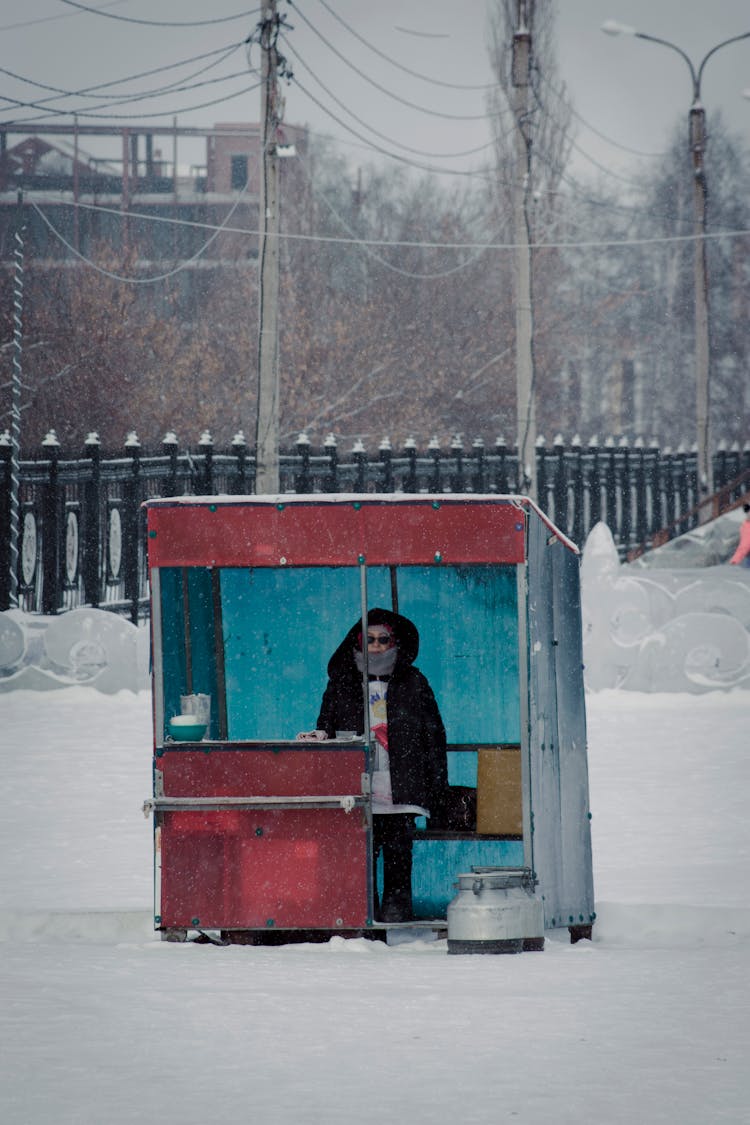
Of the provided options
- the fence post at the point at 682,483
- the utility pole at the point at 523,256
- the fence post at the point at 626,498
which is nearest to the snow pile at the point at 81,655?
the utility pole at the point at 523,256

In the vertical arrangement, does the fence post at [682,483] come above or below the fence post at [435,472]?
above

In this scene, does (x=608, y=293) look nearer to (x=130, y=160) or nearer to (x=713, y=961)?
(x=130, y=160)

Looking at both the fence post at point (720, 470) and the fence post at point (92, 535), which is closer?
the fence post at point (92, 535)

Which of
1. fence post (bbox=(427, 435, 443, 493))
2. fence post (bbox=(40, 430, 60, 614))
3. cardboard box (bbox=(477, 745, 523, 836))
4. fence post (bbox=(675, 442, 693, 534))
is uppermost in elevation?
fence post (bbox=(675, 442, 693, 534))

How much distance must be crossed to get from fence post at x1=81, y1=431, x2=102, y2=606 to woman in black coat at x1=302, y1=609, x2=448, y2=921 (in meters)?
15.4

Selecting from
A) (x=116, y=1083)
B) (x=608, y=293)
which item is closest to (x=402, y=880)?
(x=116, y=1083)

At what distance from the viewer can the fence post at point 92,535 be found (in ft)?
80.7

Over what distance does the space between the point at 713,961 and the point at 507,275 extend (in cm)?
5764

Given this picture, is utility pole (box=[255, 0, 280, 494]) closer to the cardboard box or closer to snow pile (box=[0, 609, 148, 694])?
snow pile (box=[0, 609, 148, 694])

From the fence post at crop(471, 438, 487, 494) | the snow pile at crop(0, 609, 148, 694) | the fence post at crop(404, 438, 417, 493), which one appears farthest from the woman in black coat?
the fence post at crop(471, 438, 487, 494)

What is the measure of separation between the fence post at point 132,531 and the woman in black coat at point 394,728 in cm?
1570

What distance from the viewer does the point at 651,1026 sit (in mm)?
6750

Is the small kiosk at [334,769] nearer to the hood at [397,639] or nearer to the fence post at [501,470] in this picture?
the hood at [397,639]

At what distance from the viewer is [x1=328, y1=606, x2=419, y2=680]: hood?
30.9 ft
